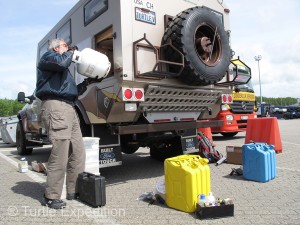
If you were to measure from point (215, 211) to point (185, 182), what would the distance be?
438 mm

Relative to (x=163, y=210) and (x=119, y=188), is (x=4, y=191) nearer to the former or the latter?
(x=119, y=188)

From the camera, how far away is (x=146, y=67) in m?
4.60

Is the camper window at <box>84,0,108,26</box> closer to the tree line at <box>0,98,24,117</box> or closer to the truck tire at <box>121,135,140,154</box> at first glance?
the truck tire at <box>121,135,140,154</box>

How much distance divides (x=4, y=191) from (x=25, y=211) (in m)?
1.21

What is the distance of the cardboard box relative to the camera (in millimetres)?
6137

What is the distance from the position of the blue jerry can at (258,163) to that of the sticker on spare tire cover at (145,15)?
2424mm

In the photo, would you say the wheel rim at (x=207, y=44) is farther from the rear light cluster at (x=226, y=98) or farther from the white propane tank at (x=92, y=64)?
the white propane tank at (x=92, y=64)

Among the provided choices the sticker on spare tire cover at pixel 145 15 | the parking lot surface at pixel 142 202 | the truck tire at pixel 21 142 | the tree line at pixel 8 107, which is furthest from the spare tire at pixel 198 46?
the tree line at pixel 8 107

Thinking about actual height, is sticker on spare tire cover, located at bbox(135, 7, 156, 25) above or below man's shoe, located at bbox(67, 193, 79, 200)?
above

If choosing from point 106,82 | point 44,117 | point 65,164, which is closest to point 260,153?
point 106,82

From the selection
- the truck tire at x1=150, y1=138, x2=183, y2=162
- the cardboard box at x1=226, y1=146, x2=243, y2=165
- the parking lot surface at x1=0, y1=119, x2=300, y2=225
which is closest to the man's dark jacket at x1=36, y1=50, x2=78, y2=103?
the parking lot surface at x1=0, y1=119, x2=300, y2=225

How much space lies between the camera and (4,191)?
456 cm

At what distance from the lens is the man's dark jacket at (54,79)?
146 inches

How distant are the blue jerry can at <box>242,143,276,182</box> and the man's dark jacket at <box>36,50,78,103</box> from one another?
2744 millimetres
